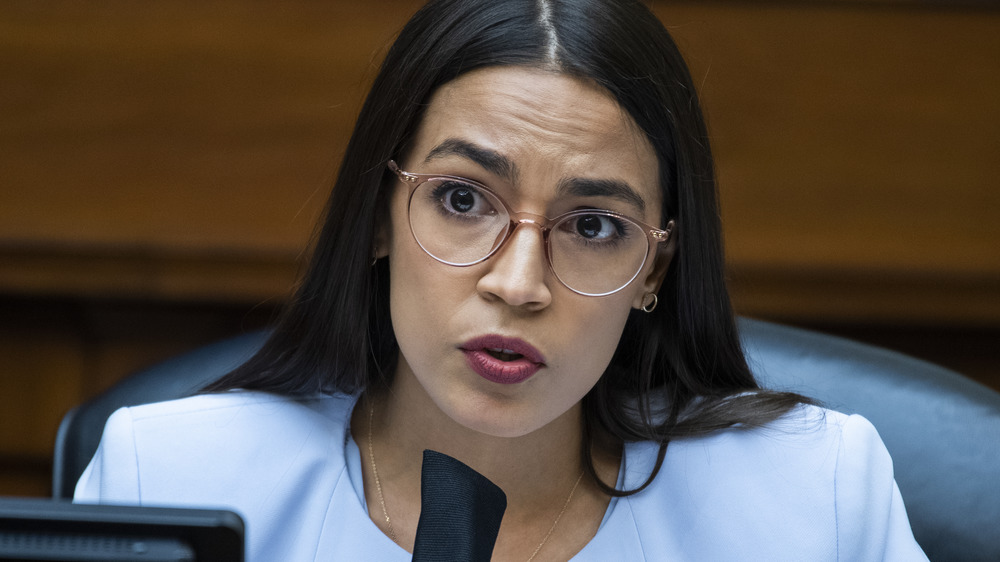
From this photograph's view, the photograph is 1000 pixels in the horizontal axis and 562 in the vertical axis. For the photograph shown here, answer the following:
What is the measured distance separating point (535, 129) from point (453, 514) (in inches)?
22.2

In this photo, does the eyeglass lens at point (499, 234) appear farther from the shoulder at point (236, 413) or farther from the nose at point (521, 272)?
the shoulder at point (236, 413)

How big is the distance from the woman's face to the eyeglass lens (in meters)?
0.01

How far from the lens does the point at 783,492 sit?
1355 mm

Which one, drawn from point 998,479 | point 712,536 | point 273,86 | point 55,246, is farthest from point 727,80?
point 55,246

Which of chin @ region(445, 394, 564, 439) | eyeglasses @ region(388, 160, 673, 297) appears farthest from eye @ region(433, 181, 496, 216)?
chin @ region(445, 394, 564, 439)

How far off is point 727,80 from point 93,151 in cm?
143

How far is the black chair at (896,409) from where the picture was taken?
4.75ft

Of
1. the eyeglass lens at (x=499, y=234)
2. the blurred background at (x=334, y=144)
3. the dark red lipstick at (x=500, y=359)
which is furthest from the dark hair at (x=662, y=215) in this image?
the blurred background at (x=334, y=144)

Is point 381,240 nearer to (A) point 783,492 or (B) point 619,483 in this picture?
(B) point 619,483

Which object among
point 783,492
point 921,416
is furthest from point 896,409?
point 783,492

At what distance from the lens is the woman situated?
1.17 m

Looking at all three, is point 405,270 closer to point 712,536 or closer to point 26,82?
point 712,536

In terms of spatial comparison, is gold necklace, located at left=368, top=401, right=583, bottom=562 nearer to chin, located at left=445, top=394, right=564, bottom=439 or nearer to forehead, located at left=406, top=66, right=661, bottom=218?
chin, located at left=445, top=394, right=564, bottom=439

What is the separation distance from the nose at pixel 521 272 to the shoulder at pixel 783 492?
397 mm
